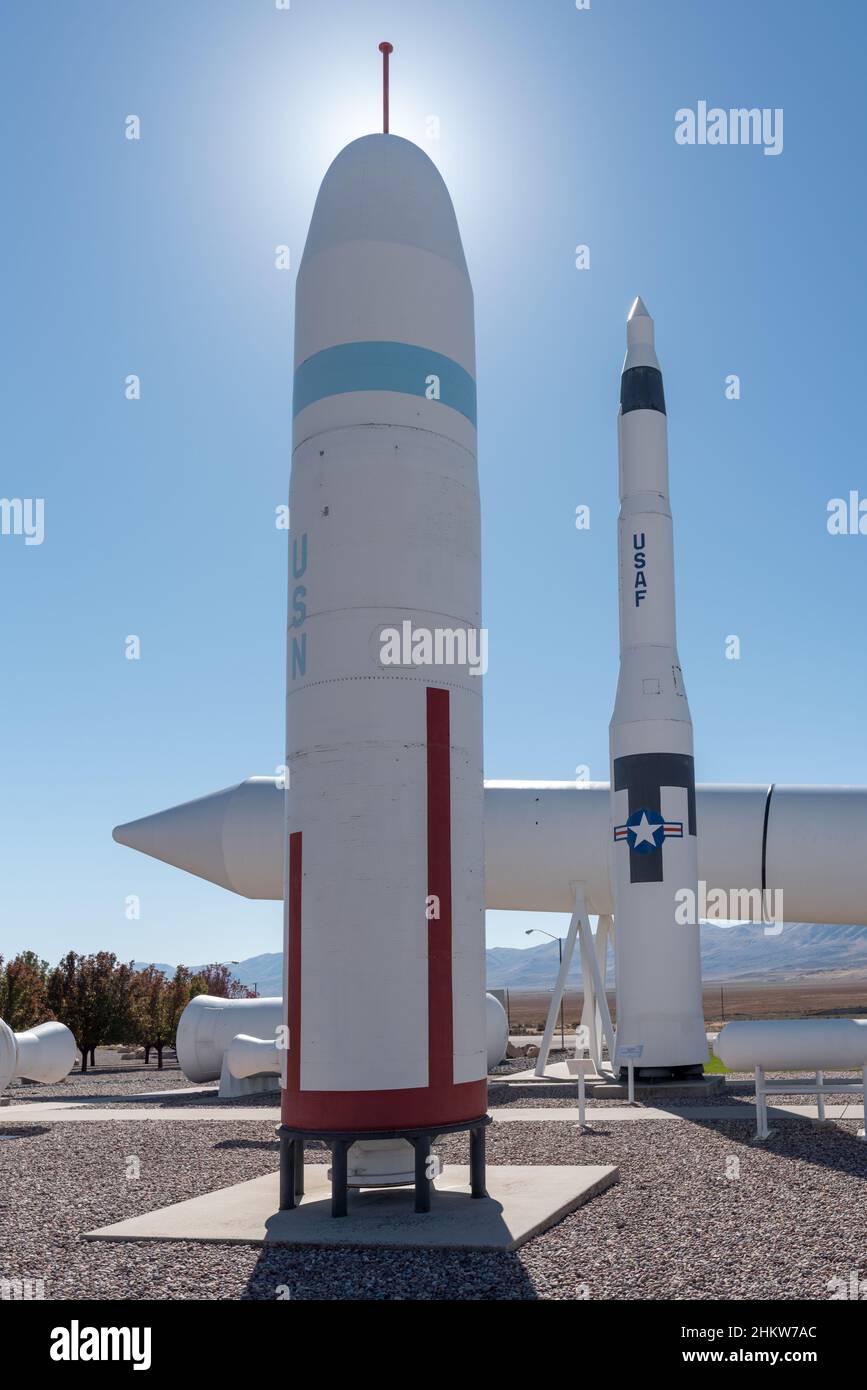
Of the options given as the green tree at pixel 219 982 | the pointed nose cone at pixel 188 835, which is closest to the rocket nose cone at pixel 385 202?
the pointed nose cone at pixel 188 835

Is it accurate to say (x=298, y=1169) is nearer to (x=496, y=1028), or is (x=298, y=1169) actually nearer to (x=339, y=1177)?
(x=339, y=1177)

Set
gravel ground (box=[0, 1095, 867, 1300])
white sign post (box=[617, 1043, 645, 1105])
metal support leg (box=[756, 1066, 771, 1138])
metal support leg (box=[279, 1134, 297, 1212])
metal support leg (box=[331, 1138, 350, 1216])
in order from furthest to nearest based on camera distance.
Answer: white sign post (box=[617, 1043, 645, 1105]) < metal support leg (box=[756, 1066, 771, 1138]) < metal support leg (box=[279, 1134, 297, 1212]) < metal support leg (box=[331, 1138, 350, 1216]) < gravel ground (box=[0, 1095, 867, 1300])

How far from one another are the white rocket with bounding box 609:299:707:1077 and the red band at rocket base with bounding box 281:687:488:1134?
944cm

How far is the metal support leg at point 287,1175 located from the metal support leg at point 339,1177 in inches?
17.9

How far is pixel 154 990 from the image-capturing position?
45.9 metres

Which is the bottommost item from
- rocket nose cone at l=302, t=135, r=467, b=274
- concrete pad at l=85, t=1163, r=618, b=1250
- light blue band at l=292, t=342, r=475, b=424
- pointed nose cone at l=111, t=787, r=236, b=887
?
concrete pad at l=85, t=1163, r=618, b=1250

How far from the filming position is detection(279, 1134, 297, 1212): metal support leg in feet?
30.5

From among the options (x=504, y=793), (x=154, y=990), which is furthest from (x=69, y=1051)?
(x=154, y=990)

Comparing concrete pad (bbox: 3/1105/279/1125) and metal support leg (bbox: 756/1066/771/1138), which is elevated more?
metal support leg (bbox: 756/1066/771/1138)

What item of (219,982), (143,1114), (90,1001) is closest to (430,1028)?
(143,1114)

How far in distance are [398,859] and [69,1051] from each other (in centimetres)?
1653

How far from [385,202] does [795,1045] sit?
9897 mm

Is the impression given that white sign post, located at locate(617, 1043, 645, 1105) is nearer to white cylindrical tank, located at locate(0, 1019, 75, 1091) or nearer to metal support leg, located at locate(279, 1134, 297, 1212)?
metal support leg, located at locate(279, 1134, 297, 1212)

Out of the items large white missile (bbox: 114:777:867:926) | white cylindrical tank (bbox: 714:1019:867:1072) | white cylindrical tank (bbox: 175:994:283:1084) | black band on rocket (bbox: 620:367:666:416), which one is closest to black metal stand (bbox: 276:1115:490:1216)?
white cylindrical tank (bbox: 714:1019:867:1072)
